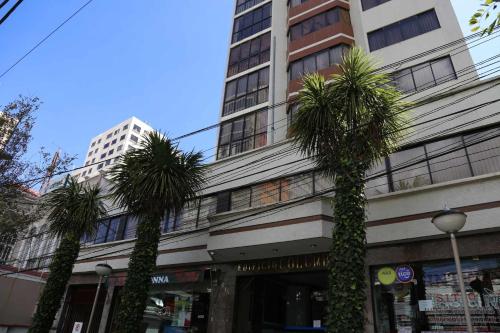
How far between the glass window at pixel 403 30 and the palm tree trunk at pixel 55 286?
1730cm

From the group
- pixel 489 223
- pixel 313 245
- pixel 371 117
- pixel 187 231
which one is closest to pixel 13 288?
pixel 187 231

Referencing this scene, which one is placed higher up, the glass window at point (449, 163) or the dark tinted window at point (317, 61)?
the dark tinted window at point (317, 61)

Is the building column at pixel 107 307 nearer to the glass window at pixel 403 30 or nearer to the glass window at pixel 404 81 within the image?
Answer: the glass window at pixel 404 81

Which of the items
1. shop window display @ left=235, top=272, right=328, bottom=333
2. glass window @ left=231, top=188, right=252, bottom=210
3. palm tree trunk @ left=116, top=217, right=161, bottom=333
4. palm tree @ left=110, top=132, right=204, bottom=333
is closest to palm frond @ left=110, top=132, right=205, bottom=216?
palm tree @ left=110, top=132, right=204, bottom=333

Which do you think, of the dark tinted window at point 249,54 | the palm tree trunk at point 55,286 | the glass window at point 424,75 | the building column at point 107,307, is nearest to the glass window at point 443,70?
the glass window at point 424,75

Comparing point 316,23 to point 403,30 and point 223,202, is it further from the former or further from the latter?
point 223,202

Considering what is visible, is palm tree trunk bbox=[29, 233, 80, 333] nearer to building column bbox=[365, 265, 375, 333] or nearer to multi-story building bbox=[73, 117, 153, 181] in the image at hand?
building column bbox=[365, 265, 375, 333]

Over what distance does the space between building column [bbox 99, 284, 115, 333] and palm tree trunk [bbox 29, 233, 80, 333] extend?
3.61 meters

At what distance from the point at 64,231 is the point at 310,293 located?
36.0 ft

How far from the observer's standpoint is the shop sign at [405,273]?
11.1 m

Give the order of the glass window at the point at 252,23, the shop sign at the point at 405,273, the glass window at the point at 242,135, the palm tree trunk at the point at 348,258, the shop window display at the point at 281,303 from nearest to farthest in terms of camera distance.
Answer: the palm tree trunk at the point at 348,258 < the shop sign at the point at 405,273 < the shop window display at the point at 281,303 < the glass window at the point at 242,135 < the glass window at the point at 252,23

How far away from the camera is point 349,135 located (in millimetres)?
→ 10047

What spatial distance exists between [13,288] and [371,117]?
2673 centimetres

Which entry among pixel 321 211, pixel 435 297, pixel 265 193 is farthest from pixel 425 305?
pixel 265 193
